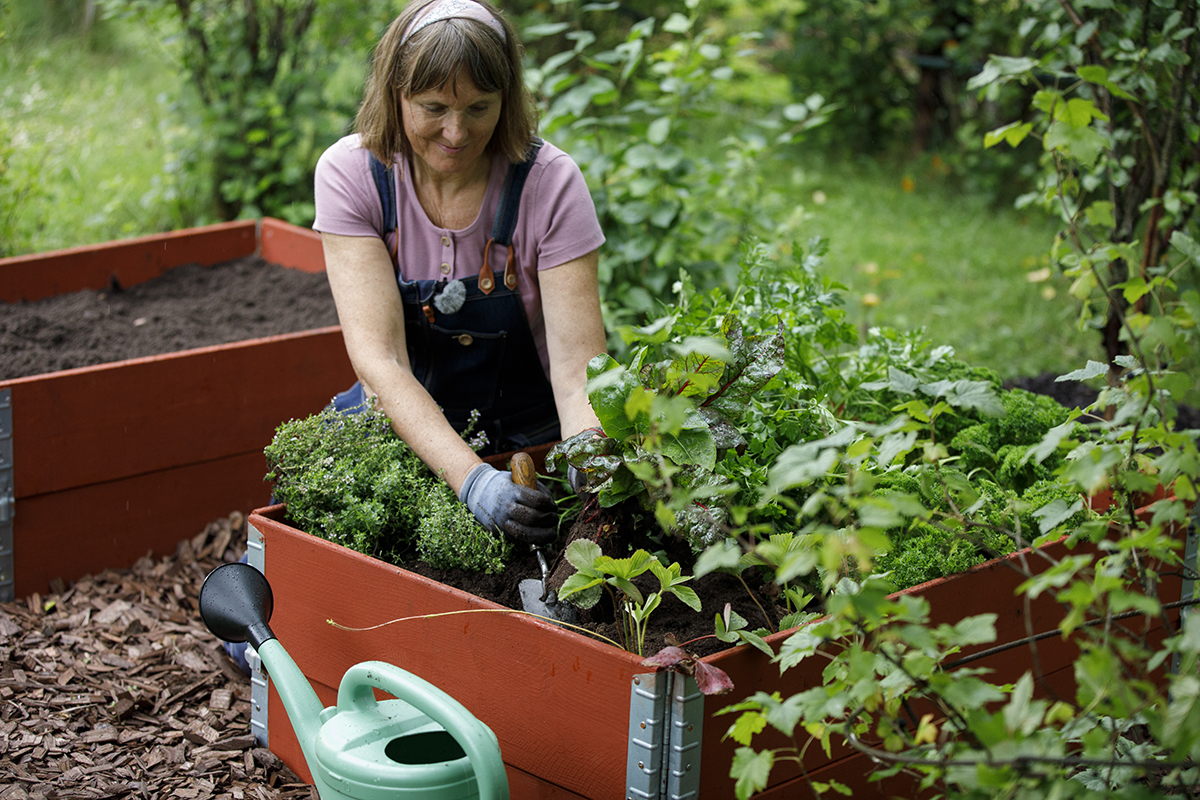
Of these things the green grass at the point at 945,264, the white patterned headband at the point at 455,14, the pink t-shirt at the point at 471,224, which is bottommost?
the green grass at the point at 945,264

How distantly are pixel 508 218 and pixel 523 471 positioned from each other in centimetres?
65

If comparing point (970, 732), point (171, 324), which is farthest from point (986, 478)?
point (171, 324)

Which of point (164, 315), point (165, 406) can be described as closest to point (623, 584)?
point (165, 406)

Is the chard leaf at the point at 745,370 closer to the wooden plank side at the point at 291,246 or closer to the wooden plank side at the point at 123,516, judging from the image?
the wooden plank side at the point at 123,516

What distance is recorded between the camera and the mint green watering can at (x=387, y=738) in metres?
1.40

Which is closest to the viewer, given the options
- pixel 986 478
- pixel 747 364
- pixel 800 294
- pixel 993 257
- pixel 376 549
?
pixel 747 364

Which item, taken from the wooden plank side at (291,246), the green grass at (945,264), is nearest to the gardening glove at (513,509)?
the green grass at (945,264)

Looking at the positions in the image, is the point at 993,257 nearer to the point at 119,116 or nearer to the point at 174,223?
the point at 174,223

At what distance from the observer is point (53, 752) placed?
6.77ft

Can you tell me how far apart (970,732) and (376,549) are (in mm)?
1178

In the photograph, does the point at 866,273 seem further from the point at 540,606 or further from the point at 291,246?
the point at 540,606

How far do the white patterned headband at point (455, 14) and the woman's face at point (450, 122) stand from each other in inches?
5.1

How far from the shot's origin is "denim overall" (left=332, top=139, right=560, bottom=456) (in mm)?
2312

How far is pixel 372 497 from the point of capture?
2.04 metres
